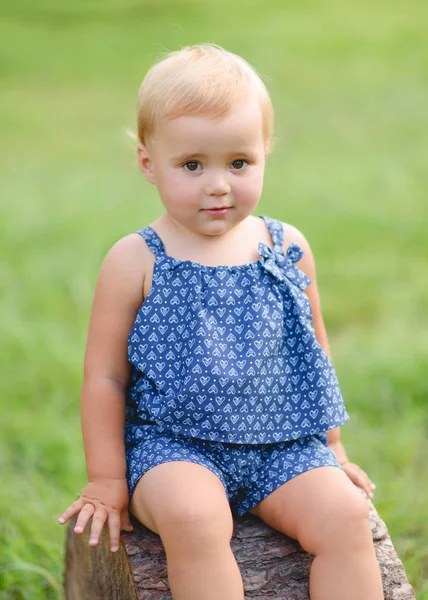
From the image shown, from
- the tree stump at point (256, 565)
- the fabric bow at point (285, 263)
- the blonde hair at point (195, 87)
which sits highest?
the blonde hair at point (195, 87)

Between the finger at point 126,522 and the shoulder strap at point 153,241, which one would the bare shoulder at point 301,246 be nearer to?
the shoulder strap at point 153,241

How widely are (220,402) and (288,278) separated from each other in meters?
0.37

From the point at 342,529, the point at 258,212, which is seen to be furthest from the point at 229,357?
the point at 258,212

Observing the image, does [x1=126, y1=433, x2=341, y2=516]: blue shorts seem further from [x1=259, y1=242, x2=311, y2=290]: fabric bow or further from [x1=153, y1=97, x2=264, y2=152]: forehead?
[x1=153, y1=97, x2=264, y2=152]: forehead

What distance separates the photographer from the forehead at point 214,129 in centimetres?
203

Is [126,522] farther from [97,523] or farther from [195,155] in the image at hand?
[195,155]

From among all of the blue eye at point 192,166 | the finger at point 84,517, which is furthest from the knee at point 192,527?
the blue eye at point 192,166

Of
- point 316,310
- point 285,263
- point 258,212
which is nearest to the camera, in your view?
point 285,263

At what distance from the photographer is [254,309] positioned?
2.15 metres

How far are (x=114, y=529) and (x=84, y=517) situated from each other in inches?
3.1

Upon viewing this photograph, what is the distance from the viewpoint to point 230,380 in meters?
2.09

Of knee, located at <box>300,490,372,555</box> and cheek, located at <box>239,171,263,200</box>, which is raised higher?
cheek, located at <box>239,171,263,200</box>

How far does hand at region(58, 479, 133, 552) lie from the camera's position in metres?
2.12

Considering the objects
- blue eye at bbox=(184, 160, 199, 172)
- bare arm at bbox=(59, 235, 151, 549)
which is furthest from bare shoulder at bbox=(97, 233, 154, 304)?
blue eye at bbox=(184, 160, 199, 172)
